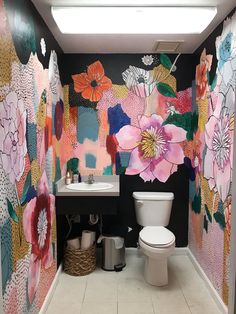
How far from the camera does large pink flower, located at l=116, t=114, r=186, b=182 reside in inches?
124

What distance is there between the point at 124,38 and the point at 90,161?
1293 millimetres

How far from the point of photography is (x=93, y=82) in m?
3.12

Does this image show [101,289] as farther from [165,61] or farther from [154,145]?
[165,61]

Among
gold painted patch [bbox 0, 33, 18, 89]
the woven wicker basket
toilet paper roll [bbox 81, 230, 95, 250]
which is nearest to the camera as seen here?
gold painted patch [bbox 0, 33, 18, 89]

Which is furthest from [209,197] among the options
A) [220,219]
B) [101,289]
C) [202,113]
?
[101,289]

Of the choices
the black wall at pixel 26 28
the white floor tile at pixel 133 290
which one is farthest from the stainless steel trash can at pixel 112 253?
the black wall at pixel 26 28

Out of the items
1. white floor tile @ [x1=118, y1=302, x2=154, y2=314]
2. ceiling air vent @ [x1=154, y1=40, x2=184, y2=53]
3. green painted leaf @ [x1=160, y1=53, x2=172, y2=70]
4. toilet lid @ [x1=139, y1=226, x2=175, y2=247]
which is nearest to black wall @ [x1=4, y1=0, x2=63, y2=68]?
ceiling air vent @ [x1=154, y1=40, x2=184, y2=53]

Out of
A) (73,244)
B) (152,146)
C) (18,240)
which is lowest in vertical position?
(73,244)

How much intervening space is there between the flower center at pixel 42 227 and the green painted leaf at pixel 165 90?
1.76 m

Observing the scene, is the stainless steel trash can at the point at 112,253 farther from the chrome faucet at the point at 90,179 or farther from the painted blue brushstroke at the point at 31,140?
the painted blue brushstroke at the point at 31,140

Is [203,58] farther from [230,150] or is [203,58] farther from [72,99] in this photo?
[72,99]

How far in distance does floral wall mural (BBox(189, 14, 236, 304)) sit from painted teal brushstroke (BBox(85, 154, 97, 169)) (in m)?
1.06

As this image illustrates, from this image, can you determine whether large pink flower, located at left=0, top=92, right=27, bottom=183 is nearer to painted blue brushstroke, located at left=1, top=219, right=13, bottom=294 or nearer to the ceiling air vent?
painted blue brushstroke, located at left=1, top=219, right=13, bottom=294

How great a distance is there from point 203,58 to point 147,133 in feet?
3.03
